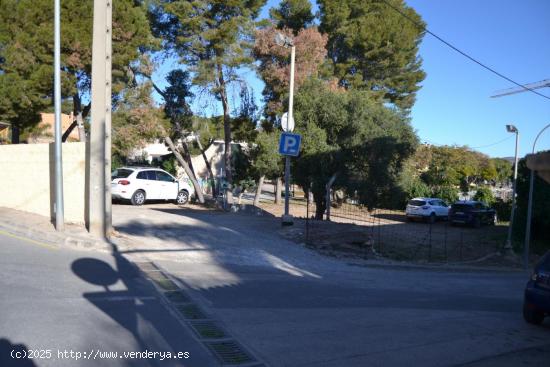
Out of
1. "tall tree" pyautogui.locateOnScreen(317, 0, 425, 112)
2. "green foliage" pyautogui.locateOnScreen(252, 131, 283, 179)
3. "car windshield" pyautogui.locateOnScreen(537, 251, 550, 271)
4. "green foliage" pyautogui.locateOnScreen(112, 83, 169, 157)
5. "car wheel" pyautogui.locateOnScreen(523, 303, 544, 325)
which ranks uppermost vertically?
"tall tree" pyautogui.locateOnScreen(317, 0, 425, 112)

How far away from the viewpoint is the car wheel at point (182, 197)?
975 inches

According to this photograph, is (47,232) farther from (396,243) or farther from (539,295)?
(396,243)

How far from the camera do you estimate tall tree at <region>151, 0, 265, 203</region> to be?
24719mm

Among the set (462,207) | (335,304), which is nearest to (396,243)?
(335,304)

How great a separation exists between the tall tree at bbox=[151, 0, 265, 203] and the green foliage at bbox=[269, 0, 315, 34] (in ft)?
14.7

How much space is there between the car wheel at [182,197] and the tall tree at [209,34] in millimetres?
5241

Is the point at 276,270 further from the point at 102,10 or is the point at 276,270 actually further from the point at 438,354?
Result: the point at 102,10

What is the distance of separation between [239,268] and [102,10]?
22.7 ft

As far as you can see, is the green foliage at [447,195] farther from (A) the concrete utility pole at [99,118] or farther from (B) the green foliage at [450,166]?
(A) the concrete utility pole at [99,118]

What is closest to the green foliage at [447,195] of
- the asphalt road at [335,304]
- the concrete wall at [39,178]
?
the asphalt road at [335,304]

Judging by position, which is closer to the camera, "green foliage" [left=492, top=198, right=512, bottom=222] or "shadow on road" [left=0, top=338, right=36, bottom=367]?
"shadow on road" [left=0, top=338, right=36, bottom=367]

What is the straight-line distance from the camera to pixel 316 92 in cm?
2161

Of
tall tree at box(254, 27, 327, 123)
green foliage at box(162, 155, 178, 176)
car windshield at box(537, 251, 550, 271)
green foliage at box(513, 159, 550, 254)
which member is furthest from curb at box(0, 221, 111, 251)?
green foliage at box(162, 155, 178, 176)

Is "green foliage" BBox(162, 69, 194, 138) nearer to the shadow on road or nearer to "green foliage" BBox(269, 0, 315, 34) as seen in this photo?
"green foliage" BBox(269, 0, 315, 34)
